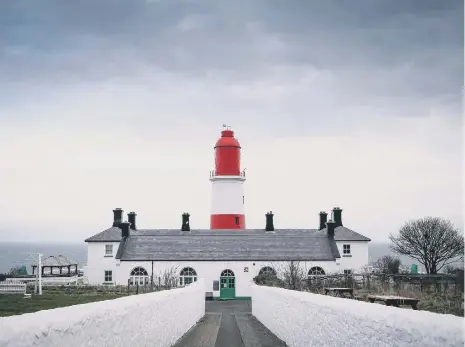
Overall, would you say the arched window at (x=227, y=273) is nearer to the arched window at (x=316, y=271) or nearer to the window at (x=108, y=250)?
the arched window at (x=316, y=271)

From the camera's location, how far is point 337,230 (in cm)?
4791

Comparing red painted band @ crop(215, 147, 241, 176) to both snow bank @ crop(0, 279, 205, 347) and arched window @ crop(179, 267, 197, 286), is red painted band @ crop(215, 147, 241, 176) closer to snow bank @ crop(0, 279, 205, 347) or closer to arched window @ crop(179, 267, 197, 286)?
arched window @ crop(179, 267, 197, 286)

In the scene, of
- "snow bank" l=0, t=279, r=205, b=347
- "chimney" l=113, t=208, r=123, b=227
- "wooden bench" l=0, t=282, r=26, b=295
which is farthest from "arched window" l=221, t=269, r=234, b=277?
"snow bank" l=0, t=279, r=205, b=347

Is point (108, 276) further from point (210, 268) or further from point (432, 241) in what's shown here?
point (432, 241)

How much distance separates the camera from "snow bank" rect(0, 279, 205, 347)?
5.92m

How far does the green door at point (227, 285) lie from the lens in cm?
4356

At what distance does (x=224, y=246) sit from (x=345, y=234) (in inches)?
375

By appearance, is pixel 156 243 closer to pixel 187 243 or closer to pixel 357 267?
pixel 187 243

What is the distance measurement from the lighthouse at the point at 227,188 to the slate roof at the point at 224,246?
2.05 metres

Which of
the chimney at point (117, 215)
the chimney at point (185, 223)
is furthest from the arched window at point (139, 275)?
the chimney at point (117, 215)

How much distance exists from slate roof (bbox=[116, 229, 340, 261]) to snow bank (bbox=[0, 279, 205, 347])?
2826 centimetres

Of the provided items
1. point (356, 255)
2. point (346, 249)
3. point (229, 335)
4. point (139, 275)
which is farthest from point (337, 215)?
point (229, 335)

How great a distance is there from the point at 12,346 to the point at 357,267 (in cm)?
4198

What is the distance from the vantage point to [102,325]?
830 centimetres
